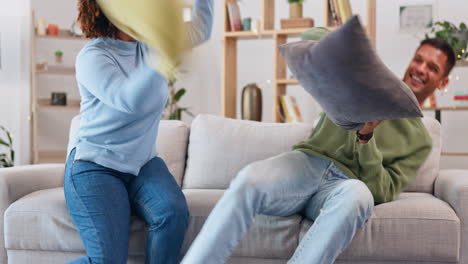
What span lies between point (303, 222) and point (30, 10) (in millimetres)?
4675

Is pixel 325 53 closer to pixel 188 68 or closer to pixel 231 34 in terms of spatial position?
pixel 188 68

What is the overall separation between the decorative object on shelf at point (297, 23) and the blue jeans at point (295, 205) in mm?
2590

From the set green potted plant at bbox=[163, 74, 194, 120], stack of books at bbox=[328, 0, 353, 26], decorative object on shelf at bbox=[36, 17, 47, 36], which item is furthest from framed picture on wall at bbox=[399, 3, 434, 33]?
Result: decorative object on shelf at bbox=[36, 17, 47, 36]

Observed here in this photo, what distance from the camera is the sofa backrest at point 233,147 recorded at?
2.37 metres

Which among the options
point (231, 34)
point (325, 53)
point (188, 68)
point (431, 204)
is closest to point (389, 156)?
point (431, 204)

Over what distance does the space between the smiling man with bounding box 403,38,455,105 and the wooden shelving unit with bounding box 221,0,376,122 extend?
192cm

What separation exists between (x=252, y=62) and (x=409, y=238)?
168 inches

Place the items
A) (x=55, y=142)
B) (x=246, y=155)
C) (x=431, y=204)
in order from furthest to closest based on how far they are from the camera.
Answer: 1. (x=55, y=142)
2. (x=246, y=155)
3. (x=431, y=204)

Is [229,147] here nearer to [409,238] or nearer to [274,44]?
[409,238]

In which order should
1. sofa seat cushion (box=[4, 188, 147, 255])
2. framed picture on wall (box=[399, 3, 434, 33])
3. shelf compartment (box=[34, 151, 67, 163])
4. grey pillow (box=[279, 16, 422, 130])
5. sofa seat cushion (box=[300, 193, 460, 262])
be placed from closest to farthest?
grey pillow (box=[279, 16, 422, 130]) < sofa seat cushion (box=[300, 193, 460, 262]) < sofa seat cushion (box=[4, 188, 147, 255]) < framed picture on wall (box=[399, 3, 434, 33]) < shelf compartment (box=[34, 151, 67, 163])

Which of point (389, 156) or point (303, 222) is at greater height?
point (389, 156)

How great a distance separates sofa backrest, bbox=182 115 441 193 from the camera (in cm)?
237

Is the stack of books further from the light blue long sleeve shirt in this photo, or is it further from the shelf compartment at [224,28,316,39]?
the light blue long sleeve shirt

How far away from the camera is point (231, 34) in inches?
174
